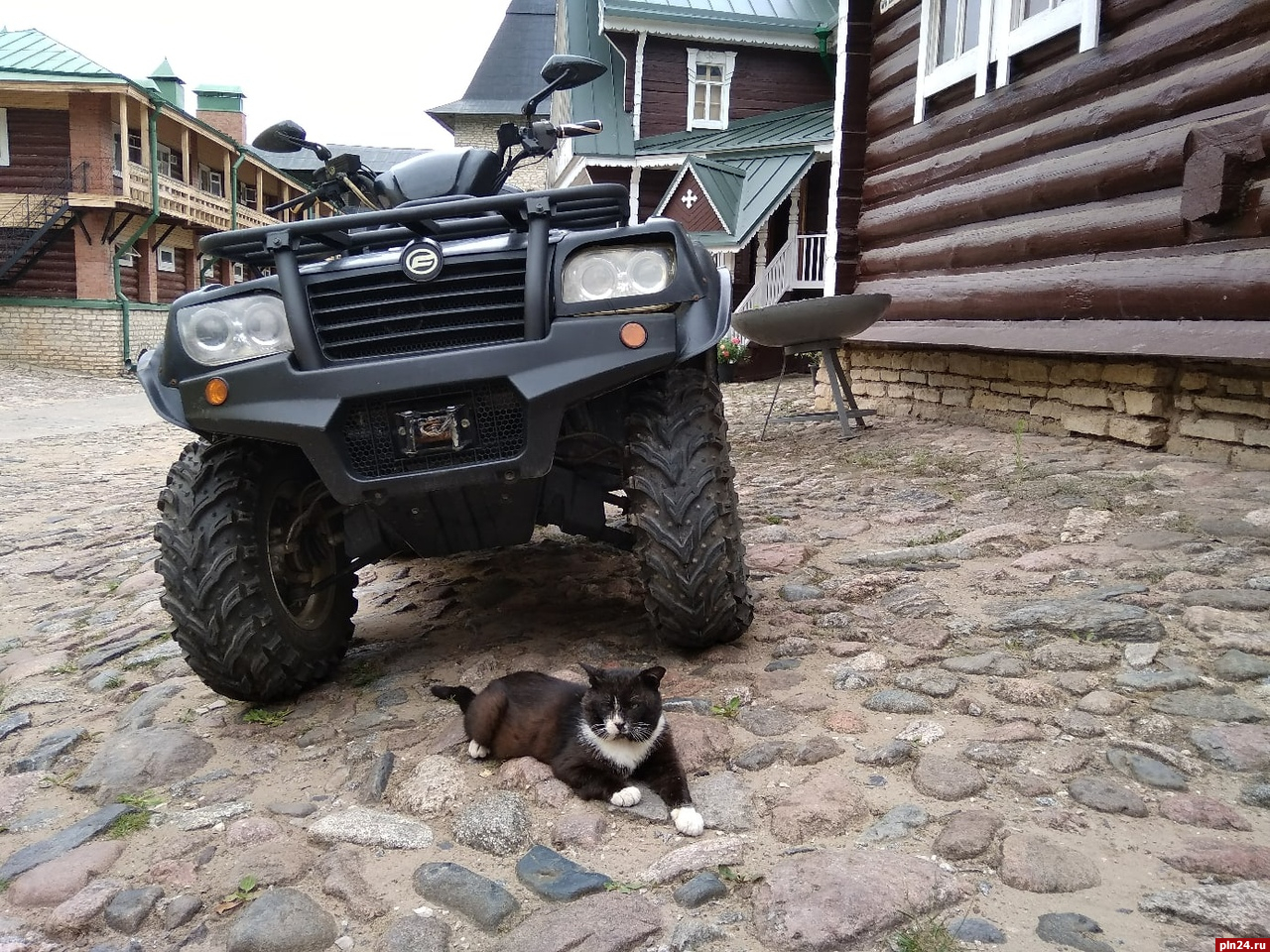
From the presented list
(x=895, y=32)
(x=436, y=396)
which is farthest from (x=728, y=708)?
(x=895, y=32)

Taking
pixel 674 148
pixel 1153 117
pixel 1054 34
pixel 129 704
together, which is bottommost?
pixel 129 704

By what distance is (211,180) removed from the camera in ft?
105

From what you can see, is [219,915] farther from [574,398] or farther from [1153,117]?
[1153,117]

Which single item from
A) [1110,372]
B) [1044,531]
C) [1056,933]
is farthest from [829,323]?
[1056,933]

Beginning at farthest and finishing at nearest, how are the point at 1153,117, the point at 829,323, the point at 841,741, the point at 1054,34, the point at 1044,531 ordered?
the point at 829,323
the point at 1054,34
the point at 1153,117
the point at 1044,531
the point at 841,741

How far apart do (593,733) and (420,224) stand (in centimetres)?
148

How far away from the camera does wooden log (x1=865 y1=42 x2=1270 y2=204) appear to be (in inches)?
175

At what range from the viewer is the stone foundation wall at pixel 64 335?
2266 cm

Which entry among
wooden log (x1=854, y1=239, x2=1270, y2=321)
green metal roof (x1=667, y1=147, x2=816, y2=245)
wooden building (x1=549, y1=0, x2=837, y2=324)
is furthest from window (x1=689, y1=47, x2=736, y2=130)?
wooden log (x1=854, y1=239, x2=1270, y2=321)

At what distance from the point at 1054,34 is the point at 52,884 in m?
6.52

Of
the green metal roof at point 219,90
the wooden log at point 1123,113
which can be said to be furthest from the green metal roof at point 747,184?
the green metal roof at point 219,90

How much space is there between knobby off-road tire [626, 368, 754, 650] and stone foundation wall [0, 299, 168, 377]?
23574 mm

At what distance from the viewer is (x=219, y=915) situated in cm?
188

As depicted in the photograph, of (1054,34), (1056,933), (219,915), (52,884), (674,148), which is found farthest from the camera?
(674,148)
